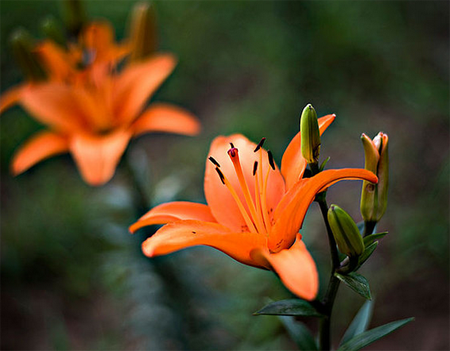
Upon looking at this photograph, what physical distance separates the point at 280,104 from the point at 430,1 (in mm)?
740

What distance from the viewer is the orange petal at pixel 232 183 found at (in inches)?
25.4

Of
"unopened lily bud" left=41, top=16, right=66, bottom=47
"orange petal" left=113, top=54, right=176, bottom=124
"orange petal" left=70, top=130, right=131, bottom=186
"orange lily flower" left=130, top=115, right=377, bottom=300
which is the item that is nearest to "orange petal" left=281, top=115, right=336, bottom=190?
"orange lily flower" left=130, top=115, right=377, bottom=300

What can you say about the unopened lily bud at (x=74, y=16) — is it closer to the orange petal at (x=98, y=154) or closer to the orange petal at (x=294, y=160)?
the orange petal at (x=98, y=154)

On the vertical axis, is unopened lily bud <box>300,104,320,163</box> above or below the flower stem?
above

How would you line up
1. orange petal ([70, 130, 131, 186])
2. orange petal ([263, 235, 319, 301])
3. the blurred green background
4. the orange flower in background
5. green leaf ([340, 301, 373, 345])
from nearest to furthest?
orange petal ([263, 235, 319, 301]) → green leaf ([340, 301, 373, 345]) → orange petal ([70, 130, 131, 186]) → the orange flower in background → the blurred green background

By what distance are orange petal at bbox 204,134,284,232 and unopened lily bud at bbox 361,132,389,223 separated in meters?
0.11

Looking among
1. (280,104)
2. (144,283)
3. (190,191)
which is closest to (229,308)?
(144,283)

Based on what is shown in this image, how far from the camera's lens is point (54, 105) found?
1036 mm

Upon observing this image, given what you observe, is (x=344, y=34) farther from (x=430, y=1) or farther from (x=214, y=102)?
(x=214, y=102)

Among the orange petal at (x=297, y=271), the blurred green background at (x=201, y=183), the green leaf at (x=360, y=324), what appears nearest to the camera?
the orange petal at (x=297, y=271)

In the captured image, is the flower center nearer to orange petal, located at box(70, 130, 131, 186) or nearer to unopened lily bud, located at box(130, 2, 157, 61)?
orange petal, located at box(70, 130, 131, 186)

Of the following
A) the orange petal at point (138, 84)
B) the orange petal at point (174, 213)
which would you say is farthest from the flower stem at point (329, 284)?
the orange petal at point (138, 84)

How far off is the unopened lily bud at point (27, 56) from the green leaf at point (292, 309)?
0.78 m

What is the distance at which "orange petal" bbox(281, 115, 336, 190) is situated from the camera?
0.57 m
